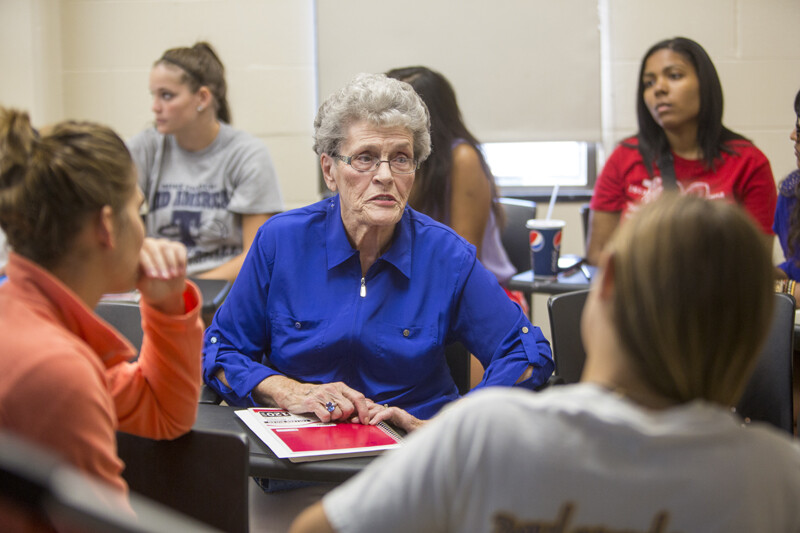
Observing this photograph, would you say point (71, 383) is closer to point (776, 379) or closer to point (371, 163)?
point (371, 163)

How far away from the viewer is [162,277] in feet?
3.85

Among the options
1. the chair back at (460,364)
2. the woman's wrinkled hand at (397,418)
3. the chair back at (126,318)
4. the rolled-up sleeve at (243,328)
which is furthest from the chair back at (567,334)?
the chair back at (126,318)

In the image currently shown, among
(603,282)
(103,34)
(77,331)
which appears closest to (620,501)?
(603,282)

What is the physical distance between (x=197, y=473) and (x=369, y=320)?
59 centimetres

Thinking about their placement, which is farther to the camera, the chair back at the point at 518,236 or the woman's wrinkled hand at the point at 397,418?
the chair back at the point at 518,236

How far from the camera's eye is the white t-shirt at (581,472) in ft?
2.25

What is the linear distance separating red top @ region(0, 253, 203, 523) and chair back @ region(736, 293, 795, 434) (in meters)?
1.29

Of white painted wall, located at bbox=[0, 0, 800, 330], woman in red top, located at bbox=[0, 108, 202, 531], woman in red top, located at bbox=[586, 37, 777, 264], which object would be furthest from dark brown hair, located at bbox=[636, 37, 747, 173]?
woman in red top, located at bbox=[0, 108, 202, 531]

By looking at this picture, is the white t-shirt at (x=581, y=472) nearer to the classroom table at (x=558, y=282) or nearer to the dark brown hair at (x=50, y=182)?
the dark brown hair at (x=50, y=182)

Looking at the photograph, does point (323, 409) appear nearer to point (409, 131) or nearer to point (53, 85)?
point (409, 131)

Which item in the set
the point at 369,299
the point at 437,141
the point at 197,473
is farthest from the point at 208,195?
the point at 197,473

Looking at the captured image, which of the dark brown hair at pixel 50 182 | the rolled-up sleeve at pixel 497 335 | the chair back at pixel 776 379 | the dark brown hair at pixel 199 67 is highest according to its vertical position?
the dark brown hair at pixel 199 67

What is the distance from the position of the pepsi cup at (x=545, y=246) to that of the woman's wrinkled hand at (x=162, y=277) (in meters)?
1.68

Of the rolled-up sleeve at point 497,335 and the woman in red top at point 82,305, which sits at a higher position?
the woman in red top at point 82,305
